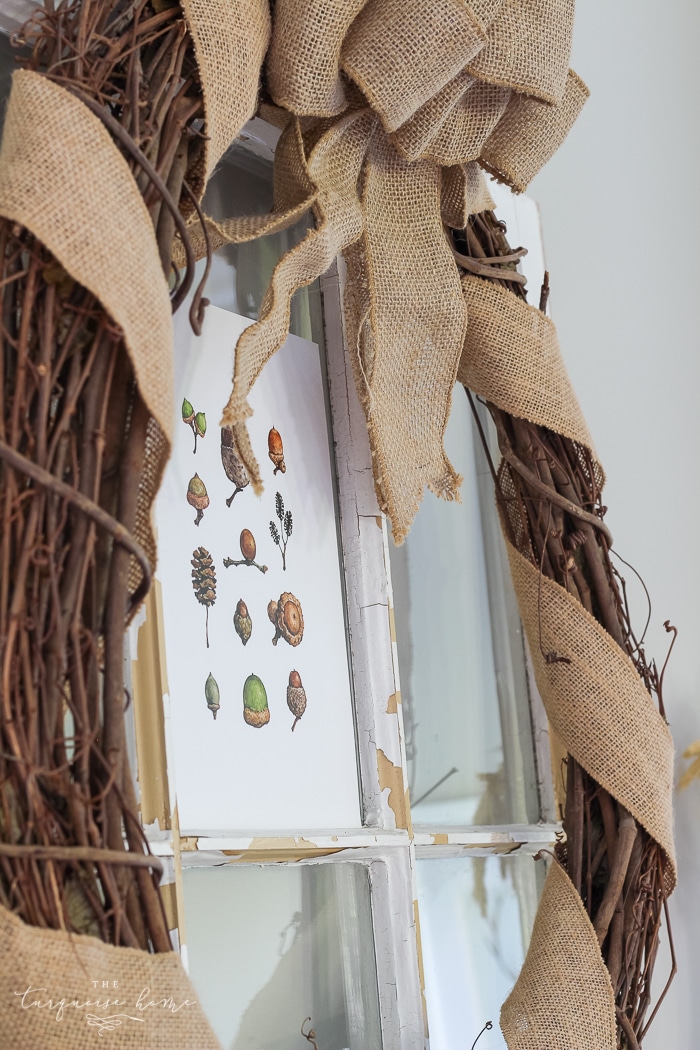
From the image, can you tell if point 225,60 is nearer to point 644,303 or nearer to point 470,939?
point 470,939

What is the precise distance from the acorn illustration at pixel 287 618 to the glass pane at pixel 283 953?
5.8 inches

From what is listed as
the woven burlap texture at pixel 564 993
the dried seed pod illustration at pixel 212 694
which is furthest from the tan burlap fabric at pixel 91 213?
the woven burlap texture at pixel 564 993

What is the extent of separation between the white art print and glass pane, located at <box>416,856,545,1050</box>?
0.15m

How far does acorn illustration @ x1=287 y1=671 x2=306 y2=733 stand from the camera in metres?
0.74

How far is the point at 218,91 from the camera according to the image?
1.94 ft

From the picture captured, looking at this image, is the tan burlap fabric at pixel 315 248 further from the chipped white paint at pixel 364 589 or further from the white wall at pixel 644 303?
the white wall at pixel 644 303

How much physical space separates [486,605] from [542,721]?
0.12m

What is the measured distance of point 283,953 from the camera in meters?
0.72

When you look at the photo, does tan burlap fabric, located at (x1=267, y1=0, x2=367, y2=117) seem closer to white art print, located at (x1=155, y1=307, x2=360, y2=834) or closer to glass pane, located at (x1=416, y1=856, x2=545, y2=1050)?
white art print, located at (x1=155, y1=307, x2=360, y2=834)

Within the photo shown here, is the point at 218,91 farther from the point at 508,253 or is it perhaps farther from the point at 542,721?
the point at 542,721

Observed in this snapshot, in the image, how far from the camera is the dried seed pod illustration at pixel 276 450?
776 millimetres

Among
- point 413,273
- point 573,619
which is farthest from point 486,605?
point 413,273

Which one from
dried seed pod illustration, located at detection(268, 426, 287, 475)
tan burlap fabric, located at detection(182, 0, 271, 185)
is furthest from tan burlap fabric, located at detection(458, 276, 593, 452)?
tan burlap fabric, located at detection(182, 0, 271, 185)

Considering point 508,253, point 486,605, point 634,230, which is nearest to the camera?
point 508,253
